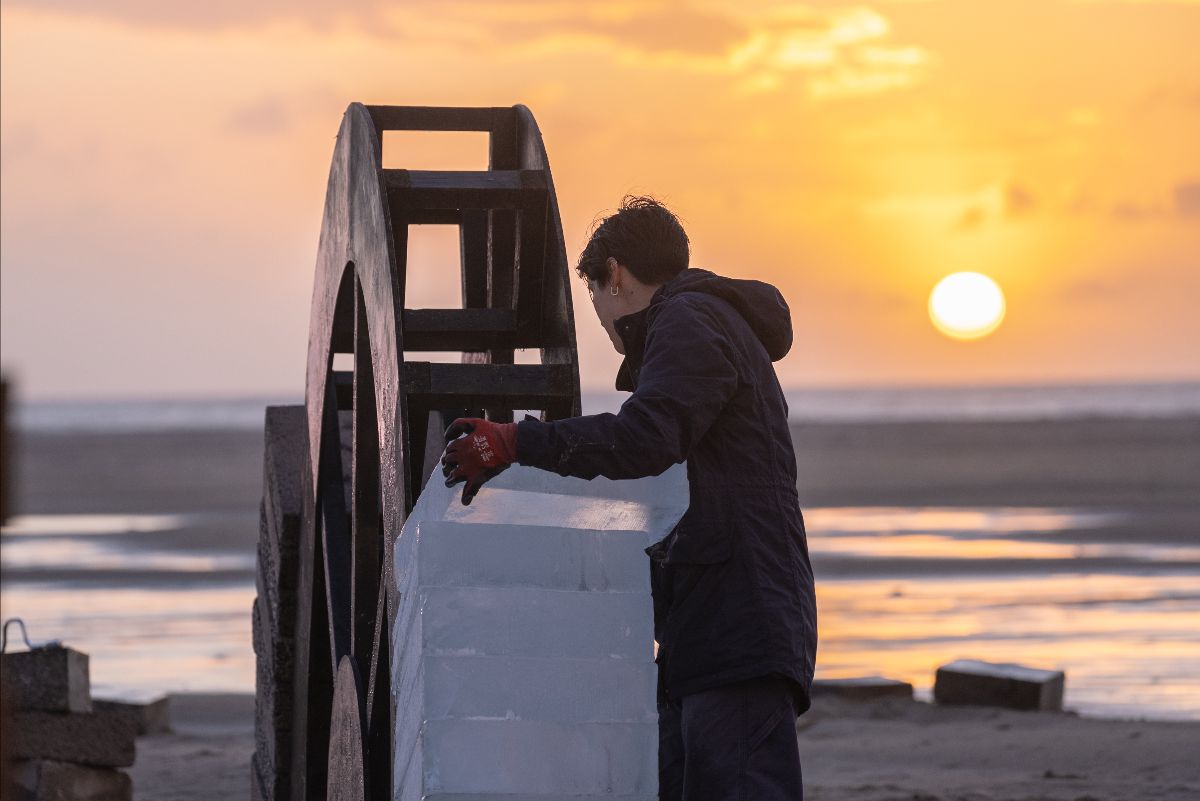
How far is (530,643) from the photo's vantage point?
155 inches

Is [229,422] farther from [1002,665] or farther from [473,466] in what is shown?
[473,466]

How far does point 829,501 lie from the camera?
3077 cm

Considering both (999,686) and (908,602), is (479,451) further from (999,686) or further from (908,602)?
(908,602)

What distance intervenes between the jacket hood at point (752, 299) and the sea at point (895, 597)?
173 centimetres

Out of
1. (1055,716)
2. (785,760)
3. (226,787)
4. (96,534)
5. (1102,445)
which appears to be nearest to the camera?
(785,760)

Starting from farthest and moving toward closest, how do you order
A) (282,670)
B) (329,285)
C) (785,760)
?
1. (282,670)
2. (329,285)
3. (785,760)

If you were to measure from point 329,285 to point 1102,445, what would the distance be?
1739 inches

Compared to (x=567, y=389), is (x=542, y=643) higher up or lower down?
lower down

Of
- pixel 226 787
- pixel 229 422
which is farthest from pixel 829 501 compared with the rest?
pixel 229 422

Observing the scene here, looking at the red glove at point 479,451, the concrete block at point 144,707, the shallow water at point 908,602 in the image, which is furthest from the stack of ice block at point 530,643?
the shallow water at point 908,602

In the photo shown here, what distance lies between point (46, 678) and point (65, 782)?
0.45 meters

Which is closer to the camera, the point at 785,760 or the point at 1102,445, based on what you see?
the point at 785,760

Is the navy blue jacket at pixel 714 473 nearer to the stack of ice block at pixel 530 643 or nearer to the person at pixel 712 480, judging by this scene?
the person at pixel 712 480

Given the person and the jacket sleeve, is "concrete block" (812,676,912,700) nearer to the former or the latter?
the person
